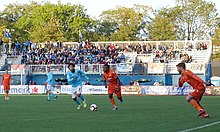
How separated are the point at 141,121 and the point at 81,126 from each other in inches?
92.2

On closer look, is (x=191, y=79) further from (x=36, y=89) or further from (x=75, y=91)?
(x=36, y=89)

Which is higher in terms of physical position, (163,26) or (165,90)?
(163,26)

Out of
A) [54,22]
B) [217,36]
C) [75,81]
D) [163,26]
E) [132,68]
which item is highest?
[54,22]

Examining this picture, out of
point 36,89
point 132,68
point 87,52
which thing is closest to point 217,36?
point 87,52

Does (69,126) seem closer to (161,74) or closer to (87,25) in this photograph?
(161,74)

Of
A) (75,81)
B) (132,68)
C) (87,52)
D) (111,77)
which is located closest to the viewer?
(111,77)

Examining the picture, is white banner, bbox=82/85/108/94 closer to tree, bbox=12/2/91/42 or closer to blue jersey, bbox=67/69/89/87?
blue jersey, bbox=67/69/89/87

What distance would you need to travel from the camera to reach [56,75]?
6384 cm

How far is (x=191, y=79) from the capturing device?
19.5 m

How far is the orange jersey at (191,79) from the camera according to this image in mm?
19312

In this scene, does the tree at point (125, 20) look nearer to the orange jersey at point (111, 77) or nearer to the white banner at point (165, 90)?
the white banner at point (165, 90)

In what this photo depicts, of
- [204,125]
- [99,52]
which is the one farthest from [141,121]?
[99,52]

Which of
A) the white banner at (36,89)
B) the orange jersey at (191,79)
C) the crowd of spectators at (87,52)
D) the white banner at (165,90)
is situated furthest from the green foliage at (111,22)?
the orange jersey at (191,79)

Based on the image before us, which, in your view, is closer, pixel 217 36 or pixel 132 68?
pixel 132 68
